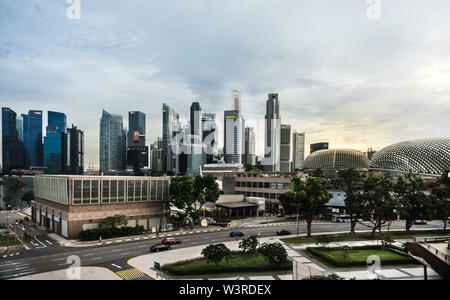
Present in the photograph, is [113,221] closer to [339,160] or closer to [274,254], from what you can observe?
[274,254]

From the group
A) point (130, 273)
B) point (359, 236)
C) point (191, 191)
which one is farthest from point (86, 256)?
point (359, 236)

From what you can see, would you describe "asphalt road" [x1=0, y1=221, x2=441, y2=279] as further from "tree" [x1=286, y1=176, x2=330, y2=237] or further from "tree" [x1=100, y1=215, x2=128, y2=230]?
"tree" [x1=286, y1=176, x2=330, y2=237]

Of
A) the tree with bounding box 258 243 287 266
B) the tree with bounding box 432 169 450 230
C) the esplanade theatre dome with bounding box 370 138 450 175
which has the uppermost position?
the esplanade theatre dome with bounding box 370 138 450 175

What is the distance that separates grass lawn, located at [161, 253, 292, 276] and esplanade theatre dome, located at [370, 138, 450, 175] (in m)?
90.3

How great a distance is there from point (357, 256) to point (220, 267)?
19011 millimetres

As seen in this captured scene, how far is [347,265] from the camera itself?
31516 mm

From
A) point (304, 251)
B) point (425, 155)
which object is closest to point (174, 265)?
point (304, 251)

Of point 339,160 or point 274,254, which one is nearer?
point 274,254

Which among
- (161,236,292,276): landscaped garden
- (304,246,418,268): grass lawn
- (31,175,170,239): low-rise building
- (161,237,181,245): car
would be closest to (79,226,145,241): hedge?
(31,175,170,239): low-rise building

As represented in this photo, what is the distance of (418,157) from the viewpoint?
105 metres

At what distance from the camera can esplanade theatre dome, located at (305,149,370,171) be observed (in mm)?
146750

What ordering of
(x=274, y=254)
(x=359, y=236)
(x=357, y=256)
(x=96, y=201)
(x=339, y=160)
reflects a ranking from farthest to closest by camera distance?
(x=339, y=160)
(x=96, y=201)
(x=359, y=236)
(x=357, y=256)
(x=274, y=254)
